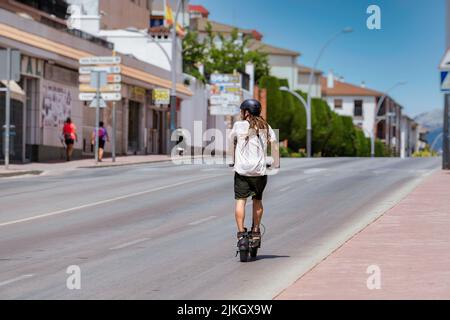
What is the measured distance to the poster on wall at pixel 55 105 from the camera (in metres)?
43.3

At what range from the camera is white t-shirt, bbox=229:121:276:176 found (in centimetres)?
1159

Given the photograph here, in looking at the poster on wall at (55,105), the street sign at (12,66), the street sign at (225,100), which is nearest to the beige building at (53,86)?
the poster on wall at (55,105)

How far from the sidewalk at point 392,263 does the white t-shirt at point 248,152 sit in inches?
51.3

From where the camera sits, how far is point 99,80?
1619 inches

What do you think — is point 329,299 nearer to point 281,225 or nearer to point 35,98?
point 281,225

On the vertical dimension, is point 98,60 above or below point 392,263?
above

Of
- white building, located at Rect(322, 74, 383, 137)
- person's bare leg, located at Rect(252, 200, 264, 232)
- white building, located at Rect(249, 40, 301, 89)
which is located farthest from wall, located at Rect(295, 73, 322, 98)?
person's bare leg, located at Rect(252, 200, 264, 232)

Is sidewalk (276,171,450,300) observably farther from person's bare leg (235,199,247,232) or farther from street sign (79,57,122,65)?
street sign (79,57,122,65)

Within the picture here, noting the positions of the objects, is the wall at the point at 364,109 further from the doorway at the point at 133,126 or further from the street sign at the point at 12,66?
the street sign at the point at 12,66

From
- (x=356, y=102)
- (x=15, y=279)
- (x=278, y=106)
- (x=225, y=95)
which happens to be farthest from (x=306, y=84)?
(x=15, y=279)

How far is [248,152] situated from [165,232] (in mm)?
4052

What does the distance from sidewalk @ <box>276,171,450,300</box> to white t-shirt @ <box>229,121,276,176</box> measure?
1304mm

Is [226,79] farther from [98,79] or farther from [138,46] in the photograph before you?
[98,79]

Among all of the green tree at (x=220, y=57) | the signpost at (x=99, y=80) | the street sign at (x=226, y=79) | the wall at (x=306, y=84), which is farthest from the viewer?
the wall at (x=306, y=84)
